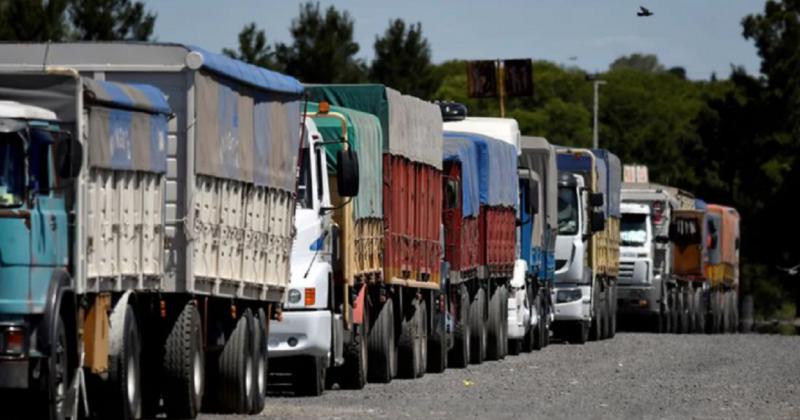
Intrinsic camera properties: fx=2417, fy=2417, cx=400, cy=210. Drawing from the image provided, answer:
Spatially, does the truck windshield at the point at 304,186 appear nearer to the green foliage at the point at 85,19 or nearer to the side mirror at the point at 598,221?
the side mirror at the point at 598,221

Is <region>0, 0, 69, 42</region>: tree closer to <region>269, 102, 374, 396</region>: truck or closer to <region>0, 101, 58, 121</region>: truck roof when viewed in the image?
<region>269, 102, 374, 396</region>: truck

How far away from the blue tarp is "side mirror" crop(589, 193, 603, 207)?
24.3 meters

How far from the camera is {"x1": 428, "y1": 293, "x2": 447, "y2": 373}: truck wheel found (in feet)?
107

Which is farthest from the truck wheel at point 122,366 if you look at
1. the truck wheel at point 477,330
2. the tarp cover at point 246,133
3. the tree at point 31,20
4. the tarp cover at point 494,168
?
the tree at point 31,20

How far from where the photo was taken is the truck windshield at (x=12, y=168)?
55.6 ft

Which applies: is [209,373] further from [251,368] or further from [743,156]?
[743,156]

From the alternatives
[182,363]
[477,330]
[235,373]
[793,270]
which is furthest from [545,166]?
[793,270]

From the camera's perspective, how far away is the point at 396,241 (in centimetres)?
3006

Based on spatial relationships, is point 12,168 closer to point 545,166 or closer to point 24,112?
point 24,112

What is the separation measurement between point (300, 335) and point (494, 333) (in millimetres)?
13464

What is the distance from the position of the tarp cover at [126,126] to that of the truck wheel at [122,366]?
3.87 ft

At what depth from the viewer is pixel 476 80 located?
286 ft

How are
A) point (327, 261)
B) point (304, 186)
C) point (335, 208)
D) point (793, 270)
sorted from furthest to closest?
point (793, 270), point (335, 208), point (327, 261), point (304, 186)

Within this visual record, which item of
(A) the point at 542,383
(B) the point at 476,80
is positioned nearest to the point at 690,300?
(B) the point at 476,80
